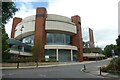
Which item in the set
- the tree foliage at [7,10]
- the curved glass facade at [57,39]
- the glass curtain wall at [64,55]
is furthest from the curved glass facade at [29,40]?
the tree foliage at [7,10]

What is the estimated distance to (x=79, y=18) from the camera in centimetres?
10219

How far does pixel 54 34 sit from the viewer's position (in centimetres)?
9419

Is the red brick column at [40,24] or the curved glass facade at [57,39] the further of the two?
the curved glass facade at [57,39]

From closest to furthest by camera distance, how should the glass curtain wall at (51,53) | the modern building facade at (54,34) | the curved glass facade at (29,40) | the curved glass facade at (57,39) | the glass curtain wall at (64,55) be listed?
the glass curtain wall at (51,53) → the modern building facade at (54,34) → the glass curtain wall at (64,55) → the curved glass facade at (57,39) → the curved glass facade at (29,40)

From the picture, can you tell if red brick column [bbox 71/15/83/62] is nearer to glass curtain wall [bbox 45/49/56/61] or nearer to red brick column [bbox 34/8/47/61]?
glass curtain wall [bbox 45/49/56/61]

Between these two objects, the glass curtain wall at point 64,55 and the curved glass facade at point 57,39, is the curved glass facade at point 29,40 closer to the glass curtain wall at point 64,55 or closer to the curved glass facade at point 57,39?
the curved glass facade at point 57,39

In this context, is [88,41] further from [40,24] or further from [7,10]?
[7,10]

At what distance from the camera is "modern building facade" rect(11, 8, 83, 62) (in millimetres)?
89312

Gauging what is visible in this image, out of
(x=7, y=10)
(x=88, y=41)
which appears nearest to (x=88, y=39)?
(x=88, y=41)

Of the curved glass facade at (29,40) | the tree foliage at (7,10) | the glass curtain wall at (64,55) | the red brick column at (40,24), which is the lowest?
the glass curtain wall at (64,55)

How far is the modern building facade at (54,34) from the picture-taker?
89312mm

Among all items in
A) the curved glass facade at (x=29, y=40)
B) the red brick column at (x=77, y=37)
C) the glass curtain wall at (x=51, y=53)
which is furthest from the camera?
the red brick column at (x=77, y=37)

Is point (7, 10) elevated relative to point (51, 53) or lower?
elevated

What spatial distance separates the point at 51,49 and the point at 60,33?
348 inches
